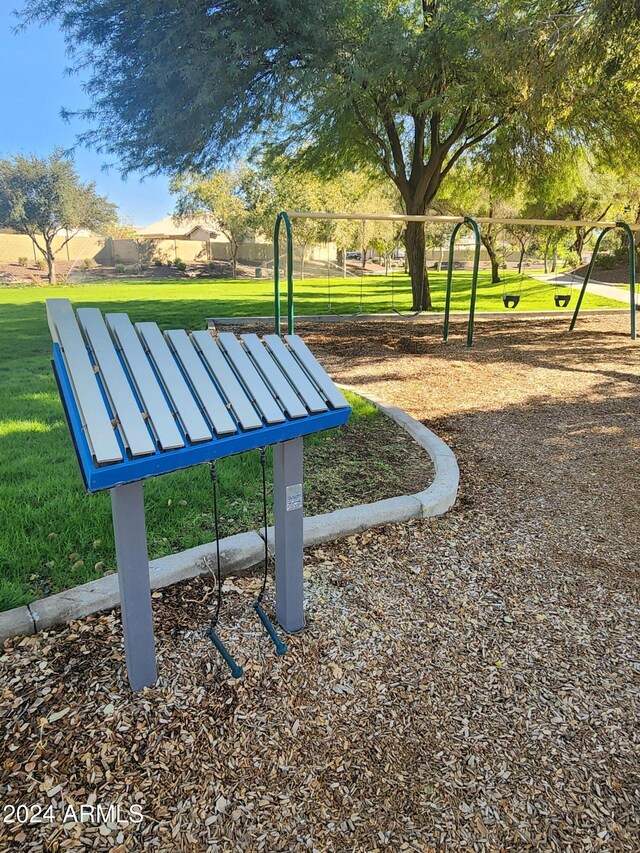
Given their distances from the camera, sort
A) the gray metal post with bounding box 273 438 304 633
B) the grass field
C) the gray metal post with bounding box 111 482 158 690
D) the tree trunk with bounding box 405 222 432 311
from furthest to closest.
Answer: the tree trunk with bounding box 405 222 432 311, the grass field, the gray metal post with bounding box 273 438 304 633, the gray metal post with bounding box 111 482 158 690

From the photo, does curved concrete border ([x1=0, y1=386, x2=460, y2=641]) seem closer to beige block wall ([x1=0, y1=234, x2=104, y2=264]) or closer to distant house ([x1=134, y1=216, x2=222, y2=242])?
beige block wall ([x1=0, y1=234, x2=104, y2=264])

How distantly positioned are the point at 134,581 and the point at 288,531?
569mm

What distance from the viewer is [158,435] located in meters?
1.58

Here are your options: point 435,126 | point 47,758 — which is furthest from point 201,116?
point 47,758

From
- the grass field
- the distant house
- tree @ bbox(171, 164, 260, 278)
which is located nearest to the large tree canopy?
the grass field

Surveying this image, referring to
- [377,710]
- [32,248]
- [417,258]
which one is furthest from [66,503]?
[32,248]

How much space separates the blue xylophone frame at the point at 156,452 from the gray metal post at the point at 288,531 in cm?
15

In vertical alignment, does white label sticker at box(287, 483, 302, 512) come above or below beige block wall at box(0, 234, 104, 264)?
below

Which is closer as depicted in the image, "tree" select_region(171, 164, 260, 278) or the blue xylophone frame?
the blue xylophone frame

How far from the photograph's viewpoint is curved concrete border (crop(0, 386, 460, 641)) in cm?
212

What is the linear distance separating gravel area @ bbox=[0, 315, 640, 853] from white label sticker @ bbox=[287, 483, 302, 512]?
1.66 ft

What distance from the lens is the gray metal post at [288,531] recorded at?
79.1 inches

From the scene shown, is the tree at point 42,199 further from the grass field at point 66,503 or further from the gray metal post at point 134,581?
the gray metal post at point 134,581

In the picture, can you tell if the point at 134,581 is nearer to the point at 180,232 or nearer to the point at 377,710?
the point at 377,710
